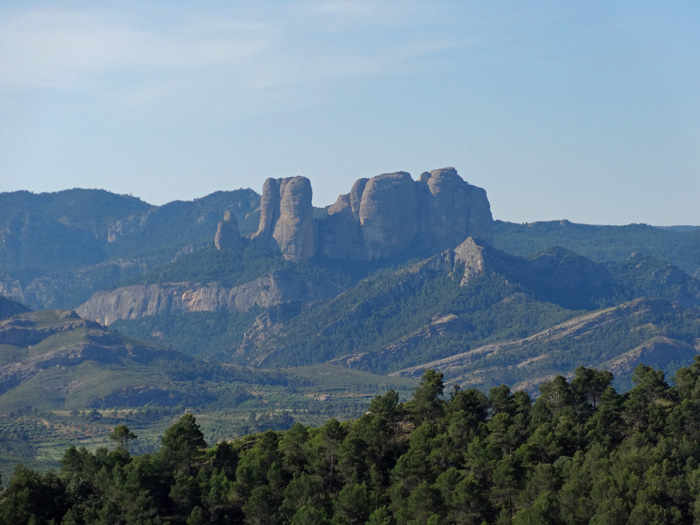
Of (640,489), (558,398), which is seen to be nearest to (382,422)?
(558,398)

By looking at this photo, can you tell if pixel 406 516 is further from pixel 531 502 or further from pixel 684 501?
pixel 684 501

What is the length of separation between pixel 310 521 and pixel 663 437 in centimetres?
3164

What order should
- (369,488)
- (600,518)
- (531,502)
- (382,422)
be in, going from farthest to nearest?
(382,422), (369,488), (531,502), (600,518)

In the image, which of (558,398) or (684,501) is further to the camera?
(558,398)

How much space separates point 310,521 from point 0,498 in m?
30.6

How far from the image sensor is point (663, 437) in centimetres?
11738

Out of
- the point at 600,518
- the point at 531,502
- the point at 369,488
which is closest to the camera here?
the point at 600,518

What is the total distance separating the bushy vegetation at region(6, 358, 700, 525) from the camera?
347 ft

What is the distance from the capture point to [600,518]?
99438mm

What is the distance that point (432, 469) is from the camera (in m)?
116

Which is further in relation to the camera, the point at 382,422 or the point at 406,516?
the point at 382,422

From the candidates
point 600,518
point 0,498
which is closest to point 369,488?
point 600,518

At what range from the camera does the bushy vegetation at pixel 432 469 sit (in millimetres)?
105875

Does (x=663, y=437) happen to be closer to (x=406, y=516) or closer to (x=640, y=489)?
(x=640, y=489)
